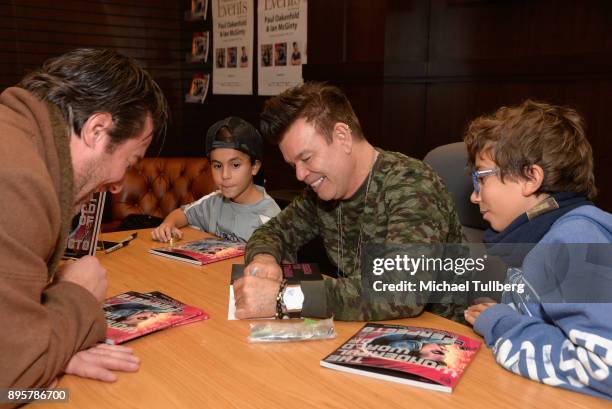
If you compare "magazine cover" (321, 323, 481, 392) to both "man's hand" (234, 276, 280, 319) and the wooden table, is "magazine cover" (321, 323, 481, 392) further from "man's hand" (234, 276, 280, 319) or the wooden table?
"man's hand" (234, 276, 280, 319)

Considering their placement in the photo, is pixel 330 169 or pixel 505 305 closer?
pixel 505 305

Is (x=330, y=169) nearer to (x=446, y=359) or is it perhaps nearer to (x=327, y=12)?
(x=446, y=359)

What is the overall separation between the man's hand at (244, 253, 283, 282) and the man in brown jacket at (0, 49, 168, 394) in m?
0.55

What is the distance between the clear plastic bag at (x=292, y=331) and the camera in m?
1.36

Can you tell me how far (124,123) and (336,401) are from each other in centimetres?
79

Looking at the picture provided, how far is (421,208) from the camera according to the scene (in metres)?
1.63

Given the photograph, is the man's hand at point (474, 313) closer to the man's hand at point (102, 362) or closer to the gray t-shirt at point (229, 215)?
the man's hand at point (102, 362)

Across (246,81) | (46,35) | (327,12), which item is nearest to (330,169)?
(327,12)

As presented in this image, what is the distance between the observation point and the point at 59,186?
3.50 feet

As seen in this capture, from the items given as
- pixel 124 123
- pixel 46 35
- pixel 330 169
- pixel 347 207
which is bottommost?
pixel 347 207

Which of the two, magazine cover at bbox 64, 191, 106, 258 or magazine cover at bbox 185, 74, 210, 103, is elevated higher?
magazine cover at bbox 185, 74, 210, 103

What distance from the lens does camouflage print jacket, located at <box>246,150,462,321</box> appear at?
1479 millimetres

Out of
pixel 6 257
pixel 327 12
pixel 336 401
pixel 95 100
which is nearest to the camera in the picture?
pixel 6 257
